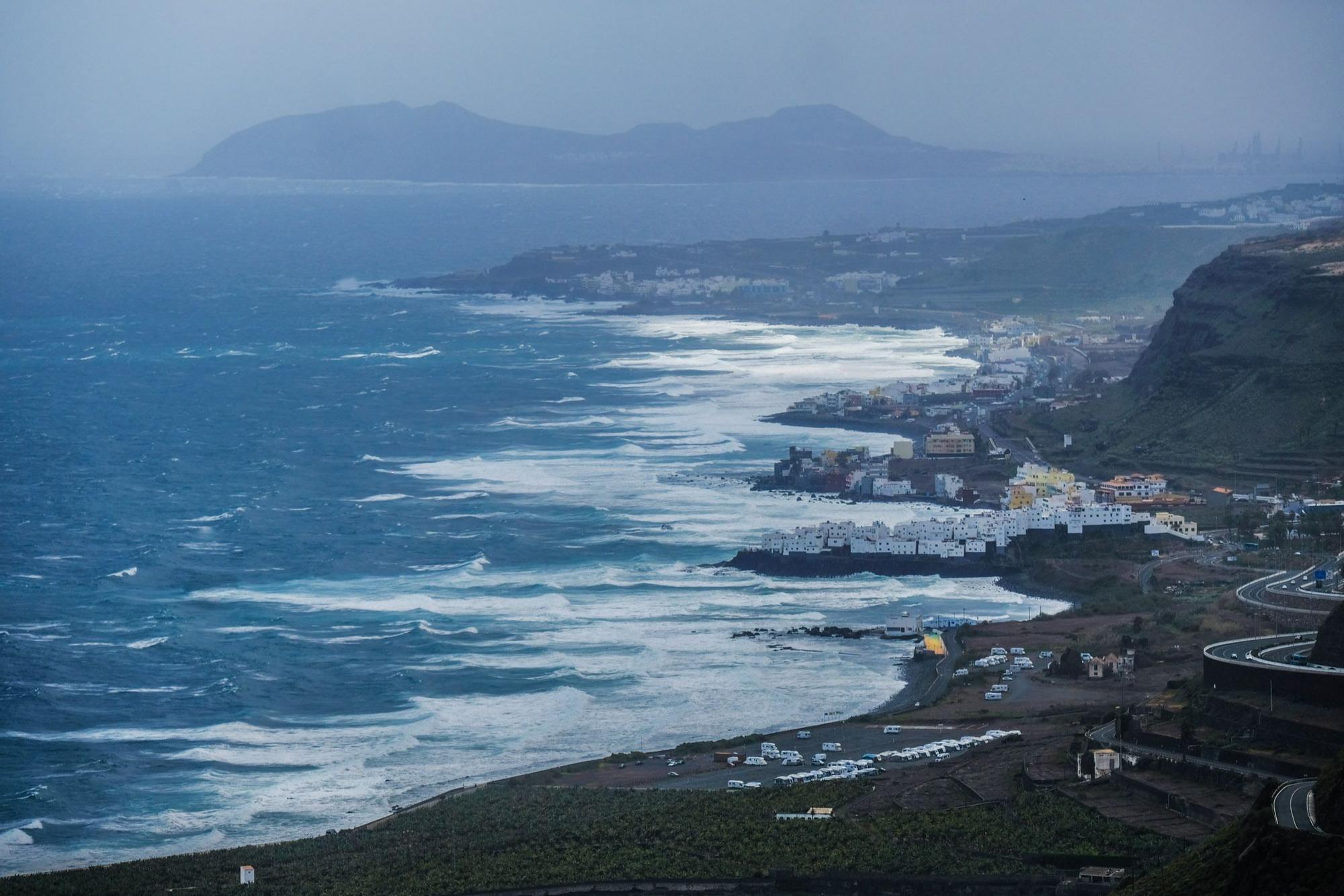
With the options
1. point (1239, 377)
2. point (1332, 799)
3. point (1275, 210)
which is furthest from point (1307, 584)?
point (1275, 210)

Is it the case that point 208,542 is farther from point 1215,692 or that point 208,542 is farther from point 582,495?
point 1215,692

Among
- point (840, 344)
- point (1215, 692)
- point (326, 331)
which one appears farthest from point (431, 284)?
point (1215, 692)

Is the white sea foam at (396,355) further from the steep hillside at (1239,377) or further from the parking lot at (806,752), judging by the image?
the parking lot at (806,752)

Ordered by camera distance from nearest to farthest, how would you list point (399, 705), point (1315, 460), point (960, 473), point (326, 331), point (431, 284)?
point (399, 705), point (1315, 460), point (960, 473), point (326, 331), point (431, 284)

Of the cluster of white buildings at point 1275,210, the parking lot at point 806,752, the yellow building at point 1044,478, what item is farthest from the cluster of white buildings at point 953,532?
the cluster of white buildings at point 1275,210

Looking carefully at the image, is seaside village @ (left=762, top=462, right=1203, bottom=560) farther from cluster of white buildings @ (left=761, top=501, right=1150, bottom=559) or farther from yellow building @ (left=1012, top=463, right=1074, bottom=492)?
yellow building @ (left=1012, top=463, right=1074, bottom=492)

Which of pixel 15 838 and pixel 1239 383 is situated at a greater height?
pixel 1239 383

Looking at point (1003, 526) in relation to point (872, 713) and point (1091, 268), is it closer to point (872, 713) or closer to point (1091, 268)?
point (872, 713)
